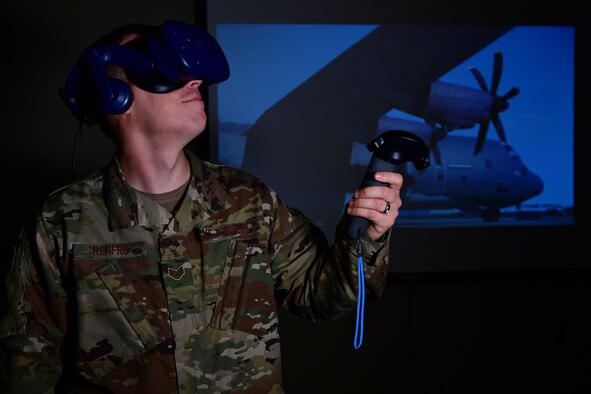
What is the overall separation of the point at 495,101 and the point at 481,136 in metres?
0.15

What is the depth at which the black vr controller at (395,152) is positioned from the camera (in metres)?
0.98

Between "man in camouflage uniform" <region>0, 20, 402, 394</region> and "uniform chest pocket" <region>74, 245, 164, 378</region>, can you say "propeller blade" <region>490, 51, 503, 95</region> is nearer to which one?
"man in camouflage uniform" <region>0, 20, 402, 394</region>

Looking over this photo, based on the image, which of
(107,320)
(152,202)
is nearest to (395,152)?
(152,202)

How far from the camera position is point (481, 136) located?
7.83ft

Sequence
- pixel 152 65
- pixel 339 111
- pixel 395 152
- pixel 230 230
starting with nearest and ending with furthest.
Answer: pixel 395 152 < pixel 152 65 < pixel 230 230 < pixel 339 111

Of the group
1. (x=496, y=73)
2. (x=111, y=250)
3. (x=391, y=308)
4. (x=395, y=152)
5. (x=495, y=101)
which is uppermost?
(x=496, y=73)

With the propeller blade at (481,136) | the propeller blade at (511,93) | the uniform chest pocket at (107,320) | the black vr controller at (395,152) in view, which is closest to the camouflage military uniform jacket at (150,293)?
the uniform chest pocket at (107,320)

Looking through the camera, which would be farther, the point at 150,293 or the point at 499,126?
the point at 499,126

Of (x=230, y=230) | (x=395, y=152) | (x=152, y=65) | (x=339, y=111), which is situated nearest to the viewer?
(x=395, y=152)

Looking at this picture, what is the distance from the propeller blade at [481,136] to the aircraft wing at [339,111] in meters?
0.28

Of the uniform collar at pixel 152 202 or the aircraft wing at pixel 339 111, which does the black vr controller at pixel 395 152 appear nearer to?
the uniform collar at pixel 152 202

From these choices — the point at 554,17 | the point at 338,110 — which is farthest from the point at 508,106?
the point at 338,110

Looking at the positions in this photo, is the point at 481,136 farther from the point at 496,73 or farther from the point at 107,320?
the point at 107,320

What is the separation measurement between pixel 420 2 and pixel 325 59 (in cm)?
44
